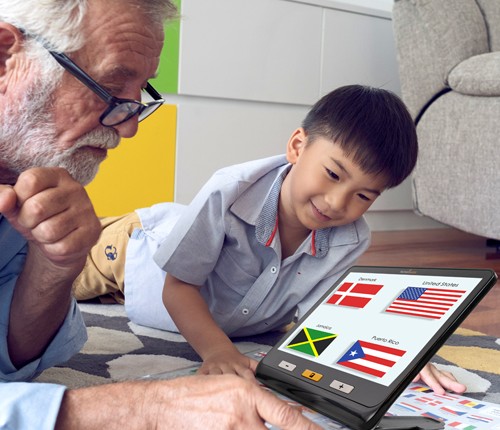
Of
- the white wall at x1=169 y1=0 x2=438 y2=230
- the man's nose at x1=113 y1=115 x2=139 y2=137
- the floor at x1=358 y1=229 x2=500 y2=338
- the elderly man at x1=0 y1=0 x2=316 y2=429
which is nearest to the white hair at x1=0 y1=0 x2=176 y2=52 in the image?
the elderly man at x1=0 y1=0 x2=316 y2=429

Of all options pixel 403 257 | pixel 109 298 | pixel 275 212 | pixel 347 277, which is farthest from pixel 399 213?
pixel 347 277

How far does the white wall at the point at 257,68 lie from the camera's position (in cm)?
228

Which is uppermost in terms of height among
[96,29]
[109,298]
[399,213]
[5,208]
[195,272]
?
[96,29]

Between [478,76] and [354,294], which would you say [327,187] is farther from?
[478,76]

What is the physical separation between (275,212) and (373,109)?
239mm

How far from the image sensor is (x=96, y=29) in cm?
82

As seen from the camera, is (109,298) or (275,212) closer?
(275,212)

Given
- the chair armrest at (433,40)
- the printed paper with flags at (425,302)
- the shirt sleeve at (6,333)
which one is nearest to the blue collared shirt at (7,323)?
the shirt sleeve at (6,333)

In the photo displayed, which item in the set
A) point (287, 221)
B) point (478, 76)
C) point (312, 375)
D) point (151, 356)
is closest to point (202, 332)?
point (151, 356)

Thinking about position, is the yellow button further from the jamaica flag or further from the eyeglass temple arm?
the eyeglass temple arm

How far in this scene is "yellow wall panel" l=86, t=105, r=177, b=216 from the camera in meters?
2.13

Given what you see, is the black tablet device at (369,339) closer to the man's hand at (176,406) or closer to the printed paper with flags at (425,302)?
the printed paper with flags at (425,302)

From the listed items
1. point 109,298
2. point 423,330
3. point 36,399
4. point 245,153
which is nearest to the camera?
point 36,399

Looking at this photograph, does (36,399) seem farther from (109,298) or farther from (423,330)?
(109,298)
